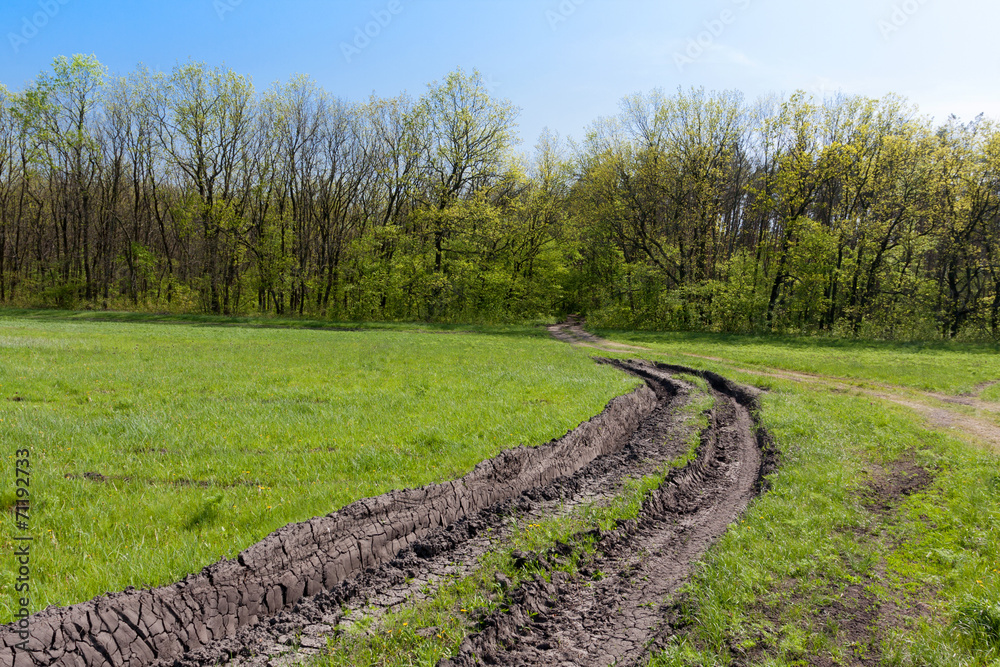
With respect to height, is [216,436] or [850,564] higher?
[216,436]

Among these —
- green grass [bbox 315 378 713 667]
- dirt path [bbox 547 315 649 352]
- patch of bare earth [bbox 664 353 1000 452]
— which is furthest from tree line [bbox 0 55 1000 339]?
green grass [bbox 315 378 713 667]

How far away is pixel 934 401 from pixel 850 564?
12.0 metres

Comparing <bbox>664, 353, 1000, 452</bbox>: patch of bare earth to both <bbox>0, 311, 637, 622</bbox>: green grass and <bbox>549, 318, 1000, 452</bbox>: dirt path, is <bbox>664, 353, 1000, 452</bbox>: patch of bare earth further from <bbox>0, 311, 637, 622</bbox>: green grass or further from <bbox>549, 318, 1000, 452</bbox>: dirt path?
<bbox>0, 311, 637, 622</bbox>: green grass

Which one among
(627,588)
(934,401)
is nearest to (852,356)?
(934,401)

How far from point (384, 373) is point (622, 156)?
3002 centimetres

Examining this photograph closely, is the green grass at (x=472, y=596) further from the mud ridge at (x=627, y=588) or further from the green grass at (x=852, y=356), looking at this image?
the green grass at (x=852, y=356)

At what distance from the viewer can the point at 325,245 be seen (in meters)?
44.3

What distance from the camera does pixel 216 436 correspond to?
7734mm

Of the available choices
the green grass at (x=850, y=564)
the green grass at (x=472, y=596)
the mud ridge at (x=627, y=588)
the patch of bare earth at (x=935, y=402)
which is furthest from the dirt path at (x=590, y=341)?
the green grass at (x=472, y=596)

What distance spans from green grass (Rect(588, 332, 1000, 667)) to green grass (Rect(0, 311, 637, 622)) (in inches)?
141

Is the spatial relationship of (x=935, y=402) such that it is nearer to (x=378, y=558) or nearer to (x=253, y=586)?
(x=378, y=558)

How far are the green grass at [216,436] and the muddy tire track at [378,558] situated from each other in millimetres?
423

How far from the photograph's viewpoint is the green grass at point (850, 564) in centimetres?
376

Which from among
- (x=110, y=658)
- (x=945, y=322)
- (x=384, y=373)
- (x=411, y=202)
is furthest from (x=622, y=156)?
(x=110, y=658)
